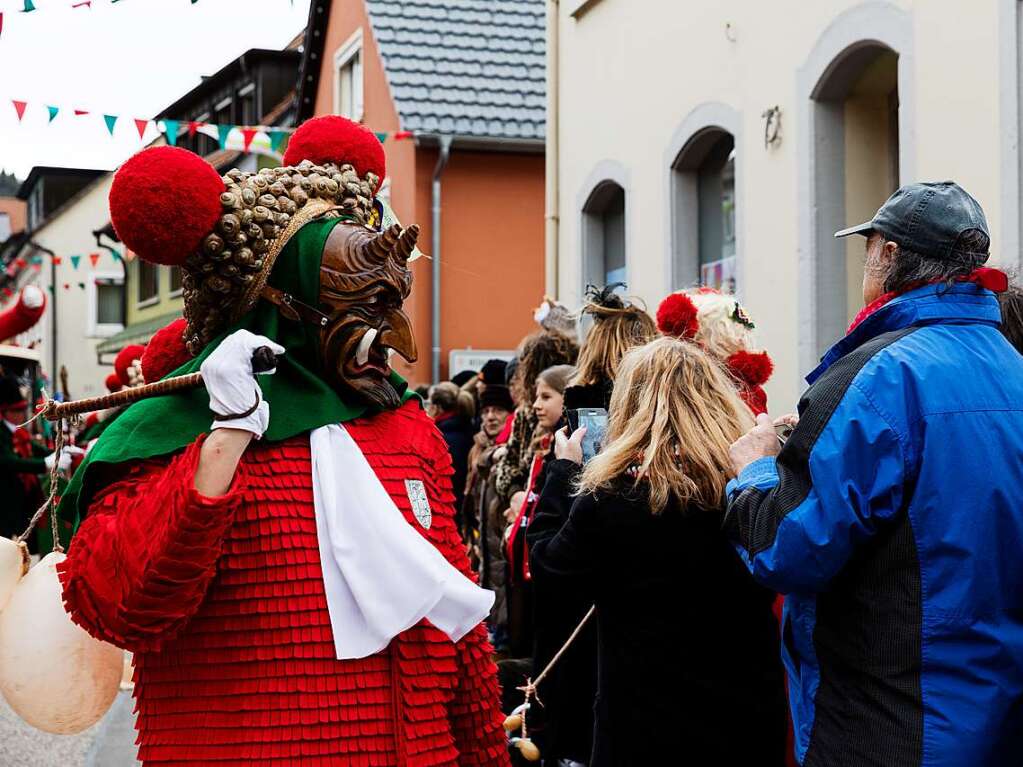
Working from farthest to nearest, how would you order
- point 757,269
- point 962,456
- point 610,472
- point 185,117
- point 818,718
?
point 185,117 → point 757,269 → point 610,472 → point 818,718 → point 962,456

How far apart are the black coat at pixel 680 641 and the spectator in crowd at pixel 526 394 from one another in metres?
2.47

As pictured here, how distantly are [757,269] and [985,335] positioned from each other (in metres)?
5.36

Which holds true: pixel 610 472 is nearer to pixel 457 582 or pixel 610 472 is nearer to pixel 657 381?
pixel 657 381

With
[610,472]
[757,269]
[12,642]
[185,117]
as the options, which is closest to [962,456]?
[610,472]

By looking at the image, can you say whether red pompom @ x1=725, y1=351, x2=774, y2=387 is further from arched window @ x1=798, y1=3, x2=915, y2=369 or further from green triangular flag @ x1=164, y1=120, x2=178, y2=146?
green triangular flag @ x1=164, y1=120, x2=178, y2=146

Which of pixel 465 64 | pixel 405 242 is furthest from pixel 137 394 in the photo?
pixel 465 64

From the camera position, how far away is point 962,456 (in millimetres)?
2439

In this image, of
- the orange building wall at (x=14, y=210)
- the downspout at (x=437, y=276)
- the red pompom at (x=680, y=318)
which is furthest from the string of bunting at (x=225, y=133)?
the orange building wall at (x=14, y=210)

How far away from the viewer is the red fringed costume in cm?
229

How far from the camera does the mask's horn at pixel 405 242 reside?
8.97 ft

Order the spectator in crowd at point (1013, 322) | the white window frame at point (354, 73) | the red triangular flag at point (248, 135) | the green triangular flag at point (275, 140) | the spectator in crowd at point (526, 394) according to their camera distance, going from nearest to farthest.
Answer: the spectator in crowd at point (1013, 322), the spectator in crowd at point (526, 394), the green triangular flag at point (275, 140), the red triangular flag at point (248, 135), the white window frame at point (354, 73)

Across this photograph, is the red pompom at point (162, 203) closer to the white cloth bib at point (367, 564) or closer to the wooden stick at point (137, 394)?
the wooden stick at point (137, 394)

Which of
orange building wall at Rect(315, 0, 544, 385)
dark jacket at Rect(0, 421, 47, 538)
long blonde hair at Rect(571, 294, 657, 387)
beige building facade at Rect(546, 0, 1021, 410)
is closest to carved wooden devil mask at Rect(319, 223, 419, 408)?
long blonde hair at Rect(571, 294, 657, 387)

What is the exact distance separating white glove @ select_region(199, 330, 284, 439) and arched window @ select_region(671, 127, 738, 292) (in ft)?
22.3
